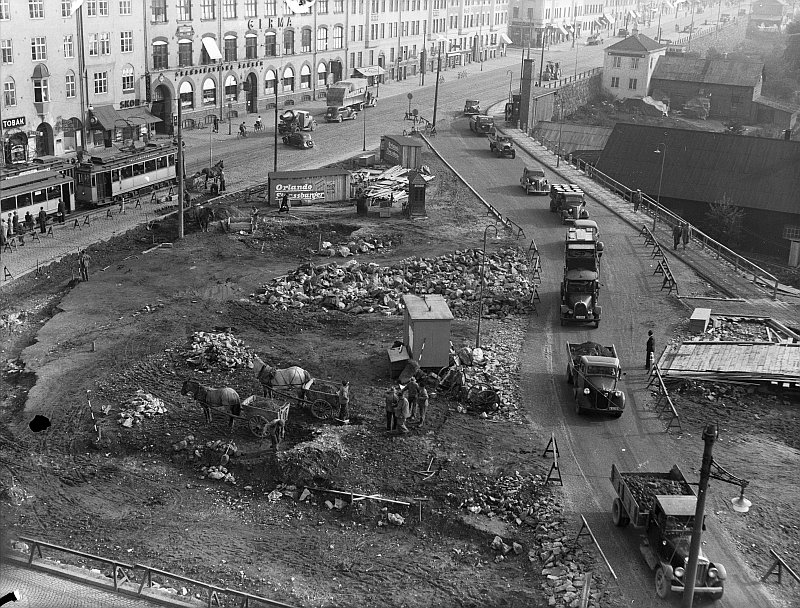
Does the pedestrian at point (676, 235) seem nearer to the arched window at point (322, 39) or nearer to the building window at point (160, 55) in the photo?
the building window at point (160, 55)

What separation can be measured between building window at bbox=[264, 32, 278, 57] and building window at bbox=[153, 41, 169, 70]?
13.6 meters

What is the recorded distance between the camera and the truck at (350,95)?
8625 centimetres

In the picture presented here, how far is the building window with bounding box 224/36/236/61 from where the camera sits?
278ft

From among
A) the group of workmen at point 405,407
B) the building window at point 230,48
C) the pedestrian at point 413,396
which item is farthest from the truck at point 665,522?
the building window at point 230,48

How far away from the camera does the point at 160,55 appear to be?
7706cm

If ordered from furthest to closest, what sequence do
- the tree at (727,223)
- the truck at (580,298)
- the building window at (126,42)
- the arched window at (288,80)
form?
1. the arched window at (288,80)
2. the building window at (126,42)
3. the tree at (727,223)
4. the truck at (580,298)

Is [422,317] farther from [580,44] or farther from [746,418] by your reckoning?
[580,44]

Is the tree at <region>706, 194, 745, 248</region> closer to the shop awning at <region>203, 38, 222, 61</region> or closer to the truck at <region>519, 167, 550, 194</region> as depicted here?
the truck at <region>519, 167, 550, 194</region>

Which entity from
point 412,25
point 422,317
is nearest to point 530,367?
point 422,317

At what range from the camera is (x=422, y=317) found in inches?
1267

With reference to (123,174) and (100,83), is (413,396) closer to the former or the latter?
(123,174)

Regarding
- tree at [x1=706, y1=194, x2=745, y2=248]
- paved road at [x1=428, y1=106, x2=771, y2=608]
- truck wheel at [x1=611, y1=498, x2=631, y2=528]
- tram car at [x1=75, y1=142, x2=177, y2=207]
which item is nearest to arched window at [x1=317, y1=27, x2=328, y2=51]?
tram car at [x1=75, y1=142, x2=177, y2=207]

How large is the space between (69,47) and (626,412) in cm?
4807

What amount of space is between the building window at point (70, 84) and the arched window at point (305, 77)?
1251 inches
